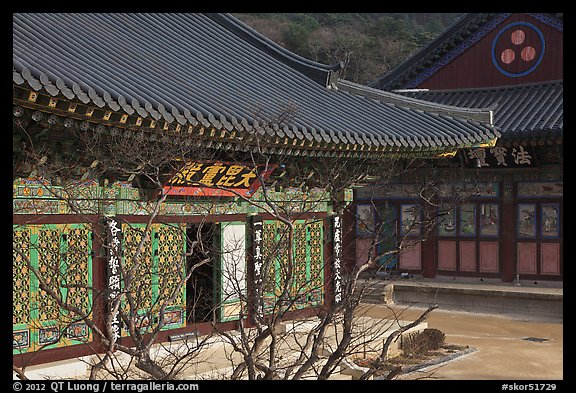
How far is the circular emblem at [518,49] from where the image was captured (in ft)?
67.9

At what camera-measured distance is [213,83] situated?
12.0m

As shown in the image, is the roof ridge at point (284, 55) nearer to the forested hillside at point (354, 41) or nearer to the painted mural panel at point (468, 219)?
the painted mural panel at point (468, 219)

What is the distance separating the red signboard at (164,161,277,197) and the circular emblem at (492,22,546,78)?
11275 millimetres

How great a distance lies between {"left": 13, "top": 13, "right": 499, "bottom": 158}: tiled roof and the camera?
8.99m

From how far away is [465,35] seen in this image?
22094mm

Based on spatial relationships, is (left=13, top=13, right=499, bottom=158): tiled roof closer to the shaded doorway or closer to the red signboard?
the red signboard

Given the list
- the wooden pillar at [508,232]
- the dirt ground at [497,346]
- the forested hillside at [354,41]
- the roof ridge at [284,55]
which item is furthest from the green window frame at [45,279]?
the forested hillside at [354,41]

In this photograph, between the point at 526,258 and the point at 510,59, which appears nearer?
the point at 526,258

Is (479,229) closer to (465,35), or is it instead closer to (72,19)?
(465,35)

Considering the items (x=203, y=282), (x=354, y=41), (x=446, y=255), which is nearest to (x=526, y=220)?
(x=446, y=255)

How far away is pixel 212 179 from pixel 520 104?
1121 cm

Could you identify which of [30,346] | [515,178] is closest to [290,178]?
[30,346]

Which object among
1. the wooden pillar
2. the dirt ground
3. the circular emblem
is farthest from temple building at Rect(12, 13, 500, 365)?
the circular emblem

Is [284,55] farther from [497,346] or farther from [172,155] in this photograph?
[497,346]
